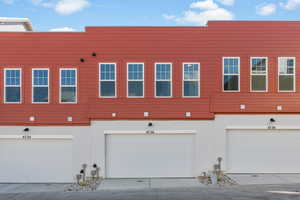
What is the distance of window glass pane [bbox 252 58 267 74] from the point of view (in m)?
12.4

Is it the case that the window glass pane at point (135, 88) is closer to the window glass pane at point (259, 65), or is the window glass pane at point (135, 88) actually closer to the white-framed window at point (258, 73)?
the white-framed window at point (258, 73)

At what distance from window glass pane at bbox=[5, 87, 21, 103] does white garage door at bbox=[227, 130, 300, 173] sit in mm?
10109

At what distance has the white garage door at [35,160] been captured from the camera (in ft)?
39.8

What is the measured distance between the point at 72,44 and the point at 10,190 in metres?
Result: 6.90

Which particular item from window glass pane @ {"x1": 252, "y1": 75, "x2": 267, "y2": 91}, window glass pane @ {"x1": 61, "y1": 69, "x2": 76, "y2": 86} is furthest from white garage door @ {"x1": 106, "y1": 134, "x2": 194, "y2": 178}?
window glass pane @ {"x1": 252, "y1": 75, "x2": 267, "y2": 91}

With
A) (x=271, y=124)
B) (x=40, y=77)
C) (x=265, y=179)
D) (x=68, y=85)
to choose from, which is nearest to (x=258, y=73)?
(x=271, y=124)

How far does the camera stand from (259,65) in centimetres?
1238

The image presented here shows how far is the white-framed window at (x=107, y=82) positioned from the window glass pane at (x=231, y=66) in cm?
526

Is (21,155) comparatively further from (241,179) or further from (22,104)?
(241,179)

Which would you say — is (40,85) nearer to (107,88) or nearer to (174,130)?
(107,88)

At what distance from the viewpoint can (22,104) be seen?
1228 centimetres

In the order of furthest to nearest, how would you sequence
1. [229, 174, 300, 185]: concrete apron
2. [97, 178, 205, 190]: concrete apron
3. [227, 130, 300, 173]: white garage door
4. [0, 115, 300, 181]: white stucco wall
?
[227, 130, 300, 173]: white garage door
[0, 115, 300, 181]: white stucco wall
[229, 174, 300, 185]: concrete apron
[97, 178, 205, 190]: concrete apron

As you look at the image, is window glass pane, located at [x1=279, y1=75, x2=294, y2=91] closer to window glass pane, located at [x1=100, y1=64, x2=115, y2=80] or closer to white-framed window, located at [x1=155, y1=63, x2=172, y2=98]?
white-framed window, located at [x1=155, y1=63, x2=172, y2=98]

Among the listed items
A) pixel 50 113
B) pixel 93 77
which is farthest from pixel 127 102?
pixel 50 113
